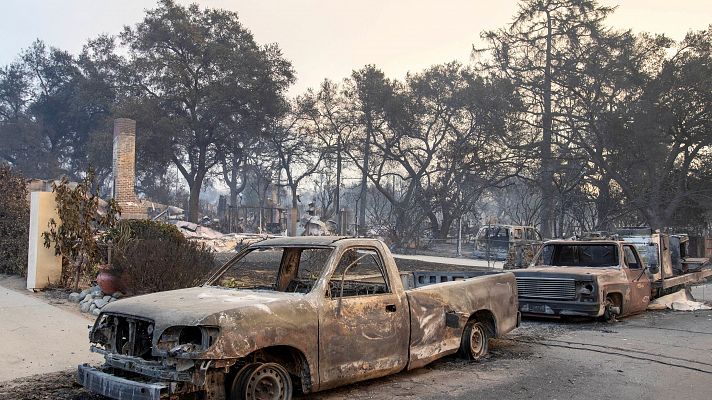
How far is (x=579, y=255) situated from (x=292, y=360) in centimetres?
820

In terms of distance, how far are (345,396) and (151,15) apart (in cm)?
4139

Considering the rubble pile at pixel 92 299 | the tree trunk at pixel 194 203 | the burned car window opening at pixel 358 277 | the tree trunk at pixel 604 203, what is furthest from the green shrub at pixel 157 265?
the tree trunk at pixel 194 203

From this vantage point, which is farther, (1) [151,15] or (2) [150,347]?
(1) [151,15]

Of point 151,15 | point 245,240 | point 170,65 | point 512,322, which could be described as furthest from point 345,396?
point 151,15

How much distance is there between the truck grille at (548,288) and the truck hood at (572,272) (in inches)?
2.8

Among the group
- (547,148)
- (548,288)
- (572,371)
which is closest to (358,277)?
(572,371)

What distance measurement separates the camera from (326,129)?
47.7 metres

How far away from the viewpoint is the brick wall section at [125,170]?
76.8 feet

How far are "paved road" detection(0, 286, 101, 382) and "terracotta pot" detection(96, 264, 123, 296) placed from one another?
0.95 meters

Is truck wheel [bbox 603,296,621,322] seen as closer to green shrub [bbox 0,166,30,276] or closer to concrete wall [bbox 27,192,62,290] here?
concrete wall [bbox 27,192,62,290]

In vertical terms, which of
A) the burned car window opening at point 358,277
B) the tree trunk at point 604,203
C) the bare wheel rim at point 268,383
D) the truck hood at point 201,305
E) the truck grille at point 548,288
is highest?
the tree trunk at point 604,203

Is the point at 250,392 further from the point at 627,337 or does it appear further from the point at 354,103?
the point at 354,103

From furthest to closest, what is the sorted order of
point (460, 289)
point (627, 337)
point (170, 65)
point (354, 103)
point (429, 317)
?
point (354, 103)
point (170, 65)
point (627, 337)
point (460, 289)
point (429, 317)

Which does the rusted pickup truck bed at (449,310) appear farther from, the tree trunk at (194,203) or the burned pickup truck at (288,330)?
the tree trunk at (194,203)
